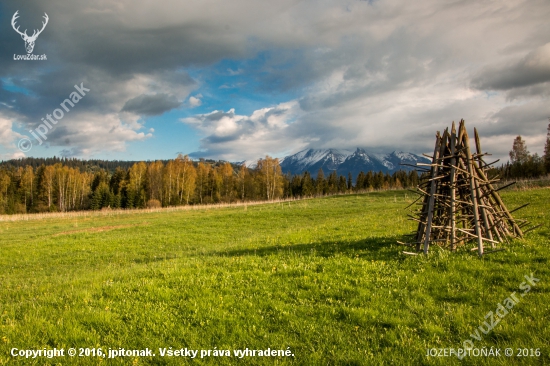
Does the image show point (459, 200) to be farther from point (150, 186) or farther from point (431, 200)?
point (150, 186)

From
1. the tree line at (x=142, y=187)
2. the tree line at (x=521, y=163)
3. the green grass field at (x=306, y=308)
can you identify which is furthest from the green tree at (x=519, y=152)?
the green grass field at (x=306, y=308)

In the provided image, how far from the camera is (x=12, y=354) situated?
603cm

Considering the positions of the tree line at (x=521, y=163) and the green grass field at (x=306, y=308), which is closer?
the green grass field at (x=306, y=308)

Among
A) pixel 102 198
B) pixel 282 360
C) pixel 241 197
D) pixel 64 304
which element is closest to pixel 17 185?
pixel 102 198

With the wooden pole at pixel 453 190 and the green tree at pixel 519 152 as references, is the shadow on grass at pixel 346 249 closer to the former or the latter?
the wooden pole at pixel 453 190

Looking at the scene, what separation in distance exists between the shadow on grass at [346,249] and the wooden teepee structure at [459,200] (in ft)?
4.04

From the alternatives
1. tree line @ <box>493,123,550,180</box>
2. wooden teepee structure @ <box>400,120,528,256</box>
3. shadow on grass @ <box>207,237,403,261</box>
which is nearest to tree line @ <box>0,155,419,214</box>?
tree line @ <box>493,123,550,180</box>

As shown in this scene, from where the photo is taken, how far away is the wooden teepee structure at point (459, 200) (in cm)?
1082

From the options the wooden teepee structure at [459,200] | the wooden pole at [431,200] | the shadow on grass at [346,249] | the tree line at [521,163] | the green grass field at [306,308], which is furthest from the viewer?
the tree line at [521,163]

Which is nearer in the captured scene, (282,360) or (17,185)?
(282,360)

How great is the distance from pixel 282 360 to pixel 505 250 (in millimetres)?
9304

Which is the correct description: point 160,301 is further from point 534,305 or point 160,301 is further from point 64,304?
point 534,305

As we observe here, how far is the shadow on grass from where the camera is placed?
1136 centimetres

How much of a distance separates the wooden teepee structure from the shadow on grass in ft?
4.04
